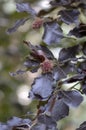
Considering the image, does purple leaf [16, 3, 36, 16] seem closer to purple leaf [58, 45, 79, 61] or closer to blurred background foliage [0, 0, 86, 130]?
purple leaf [58, 45, 79, 61]

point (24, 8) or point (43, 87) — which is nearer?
point (43, 87)

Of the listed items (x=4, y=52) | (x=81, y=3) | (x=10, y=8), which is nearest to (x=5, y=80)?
(x=4, y=52)

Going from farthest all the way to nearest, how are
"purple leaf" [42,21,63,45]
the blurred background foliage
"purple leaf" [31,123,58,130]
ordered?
the blurred background foliage → "purple leaf" [42,21,63,45] → "purple leaf" [31,123,58,130]

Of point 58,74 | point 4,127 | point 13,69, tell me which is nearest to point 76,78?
point 58,74

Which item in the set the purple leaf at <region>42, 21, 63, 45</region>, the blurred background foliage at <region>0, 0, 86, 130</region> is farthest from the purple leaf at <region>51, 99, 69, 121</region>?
the blurred background foliage at <region>0, 0, 86, 130</region>

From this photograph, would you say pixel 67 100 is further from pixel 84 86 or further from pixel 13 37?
pixel 13 37

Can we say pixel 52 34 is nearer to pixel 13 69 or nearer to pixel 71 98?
pixel 71 98
